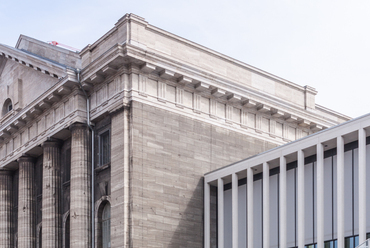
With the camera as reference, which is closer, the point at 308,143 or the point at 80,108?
the point at 308,143

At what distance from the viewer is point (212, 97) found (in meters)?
43.5

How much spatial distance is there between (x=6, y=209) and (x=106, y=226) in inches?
523

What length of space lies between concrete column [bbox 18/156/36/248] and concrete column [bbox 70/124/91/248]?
706cm

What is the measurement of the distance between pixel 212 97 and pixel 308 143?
9127 mm

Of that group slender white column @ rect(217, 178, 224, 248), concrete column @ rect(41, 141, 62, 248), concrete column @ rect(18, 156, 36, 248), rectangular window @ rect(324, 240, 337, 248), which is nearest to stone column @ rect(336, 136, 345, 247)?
rectangular window @ rect(324, 240, 337, 248)

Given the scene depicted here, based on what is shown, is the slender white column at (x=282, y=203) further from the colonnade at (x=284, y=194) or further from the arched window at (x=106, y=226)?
the arched window at (x=106, y=226)

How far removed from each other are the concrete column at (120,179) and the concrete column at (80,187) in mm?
2538

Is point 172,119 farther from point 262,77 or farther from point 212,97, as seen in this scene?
point 262,77

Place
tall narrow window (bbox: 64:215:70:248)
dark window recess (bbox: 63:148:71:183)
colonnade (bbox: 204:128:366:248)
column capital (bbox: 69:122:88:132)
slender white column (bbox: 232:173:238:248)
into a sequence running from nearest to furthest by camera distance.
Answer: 1. colonnade (bbox: 204:128:366:248)
2. slender white column (bbox: 232:173:238:248)
3. column capital (bbox: 69:122:88:132)
4. tall narrow window (bbox: 64:215:70:248)
5. dark window recess (bbox: 63:148:71:183)

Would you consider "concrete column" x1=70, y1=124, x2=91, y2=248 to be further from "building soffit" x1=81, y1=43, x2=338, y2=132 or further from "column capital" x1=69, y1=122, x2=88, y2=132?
"building soffit" x1=81, y1=43, x2=338, y2=132

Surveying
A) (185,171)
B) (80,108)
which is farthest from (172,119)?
(80,108)

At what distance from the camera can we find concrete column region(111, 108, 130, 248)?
125 ft

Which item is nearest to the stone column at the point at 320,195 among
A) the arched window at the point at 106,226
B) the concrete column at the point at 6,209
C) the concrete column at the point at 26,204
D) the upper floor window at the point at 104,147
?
the arched window at the point at 106,226

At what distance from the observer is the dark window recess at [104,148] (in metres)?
41.5
